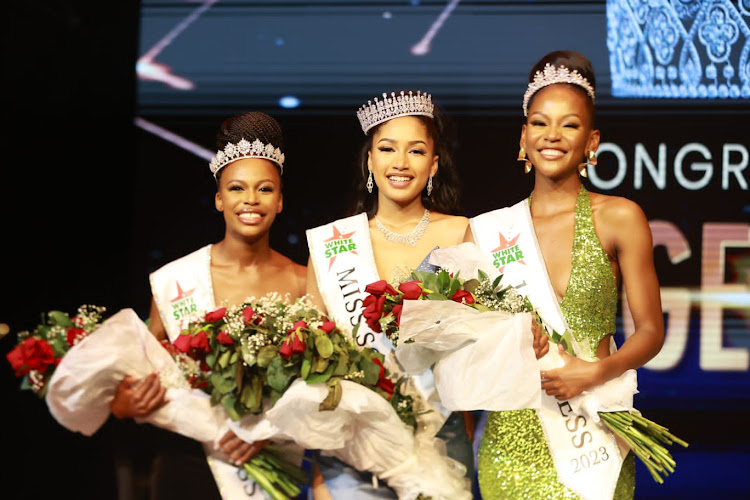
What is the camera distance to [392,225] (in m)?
3.04

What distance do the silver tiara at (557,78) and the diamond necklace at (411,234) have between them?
21.9 inches

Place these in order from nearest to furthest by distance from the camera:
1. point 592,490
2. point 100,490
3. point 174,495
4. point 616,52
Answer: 1. point 592,490
2. point 174,495
3. point 616,52
4. point 100,490

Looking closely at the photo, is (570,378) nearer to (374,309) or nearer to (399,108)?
(374,309)

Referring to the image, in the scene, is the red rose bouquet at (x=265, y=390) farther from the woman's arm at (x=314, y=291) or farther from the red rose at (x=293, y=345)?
the woman's arm at (x=314, y=291)

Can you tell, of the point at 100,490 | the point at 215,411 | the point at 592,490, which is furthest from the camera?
the point at 100,490

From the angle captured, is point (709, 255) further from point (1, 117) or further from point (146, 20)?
point (1, 117)

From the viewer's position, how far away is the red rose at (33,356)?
2.69 meters

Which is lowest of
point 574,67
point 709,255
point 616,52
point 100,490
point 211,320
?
point 100,490

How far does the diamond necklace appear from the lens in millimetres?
2990

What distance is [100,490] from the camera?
3.90 m

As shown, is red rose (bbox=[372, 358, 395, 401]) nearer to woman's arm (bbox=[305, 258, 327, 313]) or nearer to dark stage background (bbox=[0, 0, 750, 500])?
woman's arm (bbox=[305, 258, 327, 313])

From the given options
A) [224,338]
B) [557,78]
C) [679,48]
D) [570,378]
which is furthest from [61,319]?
[679,48]

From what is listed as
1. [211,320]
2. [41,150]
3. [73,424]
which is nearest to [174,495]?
[73,424]

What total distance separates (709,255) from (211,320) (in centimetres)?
208
